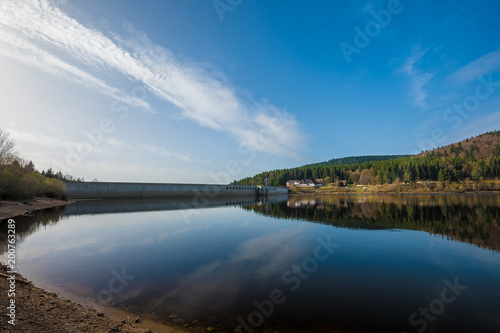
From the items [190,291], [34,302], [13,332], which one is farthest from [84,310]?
[190,291]

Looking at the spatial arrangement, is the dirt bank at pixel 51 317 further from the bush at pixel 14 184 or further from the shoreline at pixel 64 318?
the bush at pixel 14 184

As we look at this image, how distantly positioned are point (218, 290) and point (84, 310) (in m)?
3.63

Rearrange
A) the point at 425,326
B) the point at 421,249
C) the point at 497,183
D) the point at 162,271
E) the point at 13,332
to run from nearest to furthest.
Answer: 1. the point at 13,332
2. the point at 425,326
3. the point at 162,271
4. the point at 421,249
5. the point at 497,183

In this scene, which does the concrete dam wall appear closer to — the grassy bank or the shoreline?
the shoreline

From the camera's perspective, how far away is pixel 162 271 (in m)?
9.65

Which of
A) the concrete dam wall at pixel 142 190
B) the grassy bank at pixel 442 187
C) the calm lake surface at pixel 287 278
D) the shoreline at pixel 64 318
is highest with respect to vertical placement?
the concrete dam wall at pixel 142 190

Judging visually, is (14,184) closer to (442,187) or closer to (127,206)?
(127,206)

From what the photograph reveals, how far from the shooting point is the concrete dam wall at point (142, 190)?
68125 millimetres

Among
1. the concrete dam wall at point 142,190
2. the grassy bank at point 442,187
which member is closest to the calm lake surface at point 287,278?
the concrete dam wall at point 142,190

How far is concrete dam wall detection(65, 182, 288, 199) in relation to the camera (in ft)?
224

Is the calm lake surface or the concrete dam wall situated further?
the concrete dam wall

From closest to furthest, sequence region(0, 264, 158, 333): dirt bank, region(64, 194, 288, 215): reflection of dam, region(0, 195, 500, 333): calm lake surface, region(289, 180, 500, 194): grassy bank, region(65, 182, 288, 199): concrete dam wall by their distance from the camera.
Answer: region(0, 264, 158, 333): dirt bank
region(0, 195, 500, 333): calm lake surface
region(64, 194, 288, 215): reflection of dam
region(65, 182, 288, 199): concrete dam wall
region(289, 180, 500, 194): grassy bank

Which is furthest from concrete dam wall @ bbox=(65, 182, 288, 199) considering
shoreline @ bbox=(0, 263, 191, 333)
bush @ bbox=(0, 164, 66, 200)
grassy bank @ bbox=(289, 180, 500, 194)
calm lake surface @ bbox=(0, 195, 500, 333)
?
grassy bank @ bbox=(289, 180, 500, 194)

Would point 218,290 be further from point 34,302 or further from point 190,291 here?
point 34,302
